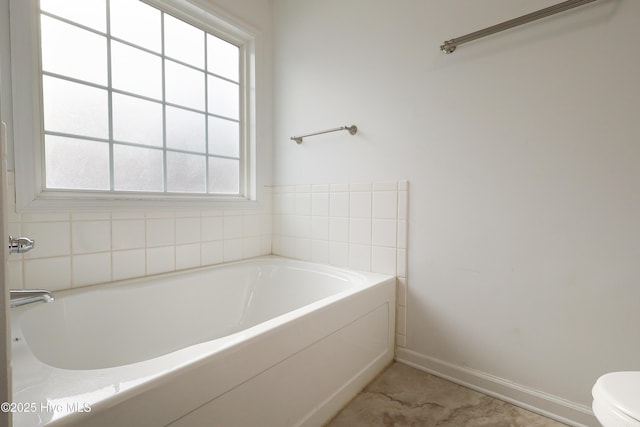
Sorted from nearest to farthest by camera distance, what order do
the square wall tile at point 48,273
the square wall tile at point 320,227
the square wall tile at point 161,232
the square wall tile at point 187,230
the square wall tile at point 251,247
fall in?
the square wall tile at point 48,273, the square wall tile at point 161,232, the square wall tile at point 187,230, the square wall tile at point 320,227, the square wall tile at point 251,247

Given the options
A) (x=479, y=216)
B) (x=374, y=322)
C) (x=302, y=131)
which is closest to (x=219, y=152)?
(x=302, y=131)

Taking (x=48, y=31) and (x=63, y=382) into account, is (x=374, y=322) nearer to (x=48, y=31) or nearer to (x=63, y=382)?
(x=63, y=382)

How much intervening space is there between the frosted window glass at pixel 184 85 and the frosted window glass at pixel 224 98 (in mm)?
77

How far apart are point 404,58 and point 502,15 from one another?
45 centimetres

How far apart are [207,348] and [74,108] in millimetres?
1372

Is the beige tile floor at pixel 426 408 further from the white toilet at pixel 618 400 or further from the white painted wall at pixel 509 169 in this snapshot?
the white toilet at pixel 618 400

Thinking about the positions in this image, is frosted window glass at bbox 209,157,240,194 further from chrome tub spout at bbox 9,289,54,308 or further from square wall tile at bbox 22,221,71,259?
chrome tub spout at bbox 9,289,54,308

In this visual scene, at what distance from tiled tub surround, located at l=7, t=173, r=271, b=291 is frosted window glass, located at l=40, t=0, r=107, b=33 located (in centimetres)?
80

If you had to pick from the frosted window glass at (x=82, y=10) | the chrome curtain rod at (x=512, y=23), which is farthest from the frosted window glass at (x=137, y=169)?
the chrome curtain rod at (x=512, y=23)

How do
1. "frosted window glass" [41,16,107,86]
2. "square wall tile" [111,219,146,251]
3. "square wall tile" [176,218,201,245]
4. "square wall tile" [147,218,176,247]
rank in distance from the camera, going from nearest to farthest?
"frosted window glass" [41,16,107,86] → "square wall tile" [111,219,146,251] → "square wall tile" [147,218,176,247] → "square wall tile" [176,218,201,245]

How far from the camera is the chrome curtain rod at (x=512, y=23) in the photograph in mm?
1085

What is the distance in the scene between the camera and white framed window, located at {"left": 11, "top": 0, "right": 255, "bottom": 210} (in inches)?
49.2

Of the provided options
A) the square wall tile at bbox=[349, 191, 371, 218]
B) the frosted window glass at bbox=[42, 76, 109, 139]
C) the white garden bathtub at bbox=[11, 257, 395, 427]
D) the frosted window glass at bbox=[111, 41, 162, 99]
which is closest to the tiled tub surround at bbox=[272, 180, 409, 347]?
the square wall tile at bbox=[349, 191, 371, 218]

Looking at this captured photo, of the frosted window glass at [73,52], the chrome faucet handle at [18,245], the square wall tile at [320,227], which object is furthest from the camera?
the square wall tile at [320,227]
